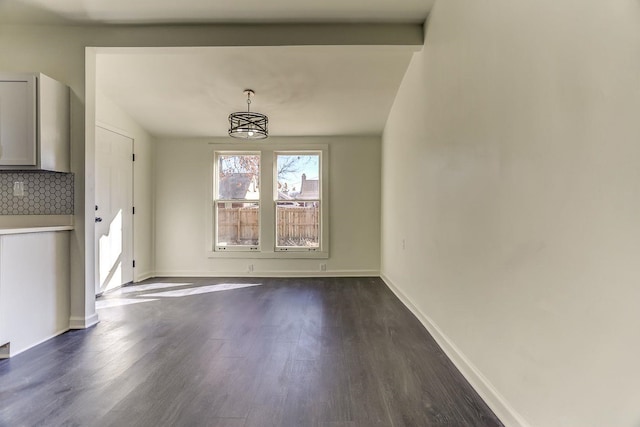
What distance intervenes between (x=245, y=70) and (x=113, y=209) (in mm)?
2620

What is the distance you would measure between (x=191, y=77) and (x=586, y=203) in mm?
3776

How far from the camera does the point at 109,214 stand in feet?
13.9

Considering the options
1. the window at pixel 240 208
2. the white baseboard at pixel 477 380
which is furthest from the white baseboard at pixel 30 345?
the white baseboard at pixel 477 380

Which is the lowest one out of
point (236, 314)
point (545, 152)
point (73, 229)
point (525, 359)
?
point (236, 314)

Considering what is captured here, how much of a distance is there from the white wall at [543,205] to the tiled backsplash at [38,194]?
3.24 metres

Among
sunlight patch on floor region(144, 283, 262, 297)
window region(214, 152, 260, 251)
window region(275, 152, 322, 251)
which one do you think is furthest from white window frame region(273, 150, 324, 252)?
sunlight patch on floor region(144, 283, 262, 297)

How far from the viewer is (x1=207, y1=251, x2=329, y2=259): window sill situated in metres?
5.16

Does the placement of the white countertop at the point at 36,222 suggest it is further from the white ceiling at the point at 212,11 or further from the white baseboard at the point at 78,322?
the white ceiling at the point at 212,11

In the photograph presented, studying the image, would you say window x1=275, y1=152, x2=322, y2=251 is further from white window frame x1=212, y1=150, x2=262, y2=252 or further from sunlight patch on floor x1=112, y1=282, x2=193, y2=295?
sunlight patch on floor x1=112, y1=282, x2=193, y2=295

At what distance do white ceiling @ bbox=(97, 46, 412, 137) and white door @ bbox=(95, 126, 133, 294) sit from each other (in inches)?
21.8

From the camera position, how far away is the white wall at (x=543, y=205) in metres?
0.95

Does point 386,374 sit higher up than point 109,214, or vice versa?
point 109,214

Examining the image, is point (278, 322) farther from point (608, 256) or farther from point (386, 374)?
point (608, 256)

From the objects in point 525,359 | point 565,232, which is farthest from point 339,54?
point 525,359
